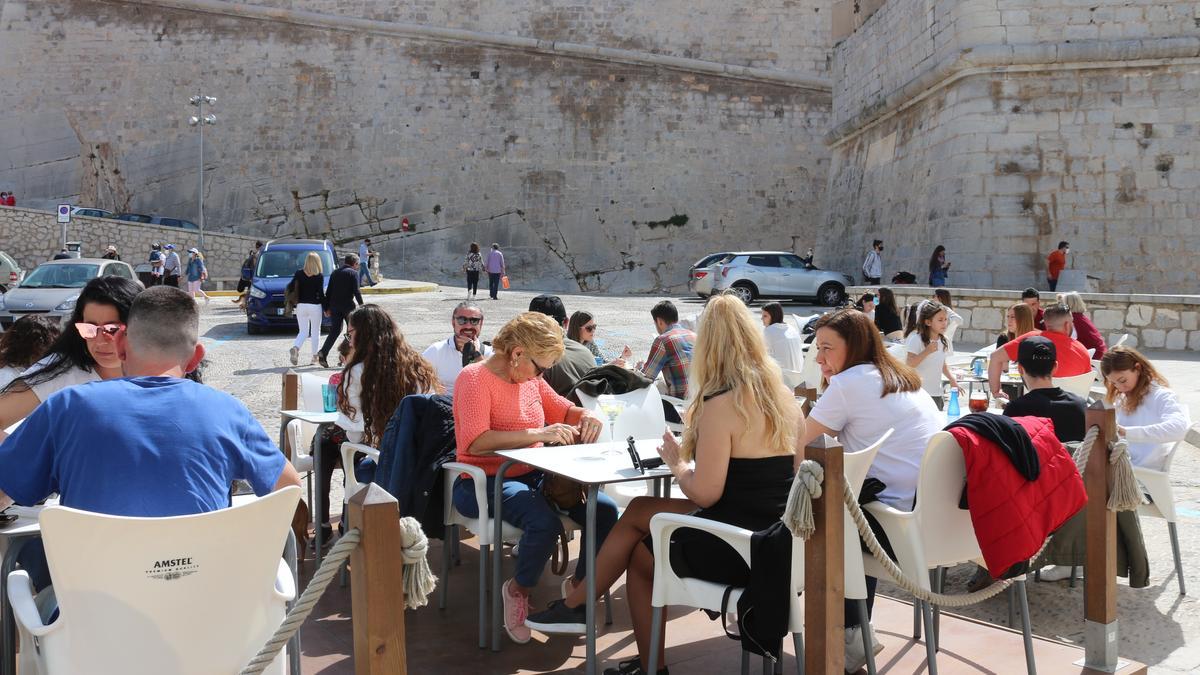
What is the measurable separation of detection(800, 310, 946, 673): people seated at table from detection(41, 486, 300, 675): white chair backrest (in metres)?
1.88

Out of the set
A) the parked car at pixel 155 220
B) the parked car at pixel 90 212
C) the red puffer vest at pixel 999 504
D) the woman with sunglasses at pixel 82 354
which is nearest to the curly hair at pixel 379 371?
the woman with sunglasses at pixel 82 354

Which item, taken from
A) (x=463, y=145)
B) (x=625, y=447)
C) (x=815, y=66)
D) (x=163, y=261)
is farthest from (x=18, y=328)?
(x=815, y=66)

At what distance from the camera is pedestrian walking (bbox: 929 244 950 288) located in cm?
1477

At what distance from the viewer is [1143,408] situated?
4.52 metres

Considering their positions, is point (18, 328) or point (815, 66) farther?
point (815, 66)

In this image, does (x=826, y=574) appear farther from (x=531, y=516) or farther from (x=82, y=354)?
(x=82, y=354)

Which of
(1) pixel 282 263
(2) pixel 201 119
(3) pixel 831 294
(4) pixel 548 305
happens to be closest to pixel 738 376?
(4) pixel 548 305

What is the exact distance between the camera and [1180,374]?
10.0 metres

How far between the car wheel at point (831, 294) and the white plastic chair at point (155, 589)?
1797cm

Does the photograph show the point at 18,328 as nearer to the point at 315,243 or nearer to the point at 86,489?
the point at 86,489

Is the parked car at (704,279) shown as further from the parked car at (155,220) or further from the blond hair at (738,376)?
the blond hair at (738,376)

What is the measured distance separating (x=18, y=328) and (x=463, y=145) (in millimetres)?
23206

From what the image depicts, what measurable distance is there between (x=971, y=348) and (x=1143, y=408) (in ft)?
26.9

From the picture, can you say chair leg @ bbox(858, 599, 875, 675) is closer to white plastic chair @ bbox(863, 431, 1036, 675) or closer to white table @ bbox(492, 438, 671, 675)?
white plastic chair @ bbox(863, 431, 1036, 675)
